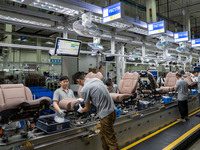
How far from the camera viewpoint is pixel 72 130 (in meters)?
2.96

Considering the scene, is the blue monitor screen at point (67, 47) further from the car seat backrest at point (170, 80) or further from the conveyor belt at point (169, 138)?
the car seat backrest at point (170, 80)

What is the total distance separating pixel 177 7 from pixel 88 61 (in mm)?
10863

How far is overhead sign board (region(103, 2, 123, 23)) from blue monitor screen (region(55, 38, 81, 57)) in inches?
66.7

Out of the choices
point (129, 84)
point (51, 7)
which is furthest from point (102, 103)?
point (51, 7)

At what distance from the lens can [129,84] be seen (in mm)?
4762

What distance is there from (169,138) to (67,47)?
137 inches

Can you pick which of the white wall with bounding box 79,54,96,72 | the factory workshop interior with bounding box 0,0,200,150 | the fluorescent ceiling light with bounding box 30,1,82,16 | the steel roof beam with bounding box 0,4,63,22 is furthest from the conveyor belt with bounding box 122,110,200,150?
the white wall with bounding box 79,54,96,72

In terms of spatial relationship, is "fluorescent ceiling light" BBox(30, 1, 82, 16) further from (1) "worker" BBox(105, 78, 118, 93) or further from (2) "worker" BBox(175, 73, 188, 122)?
(2) "worker" BBox(175, 73, 188, 122)

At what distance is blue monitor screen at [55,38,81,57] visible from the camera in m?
4.33

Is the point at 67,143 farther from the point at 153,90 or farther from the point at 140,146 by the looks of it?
the point at 153,90

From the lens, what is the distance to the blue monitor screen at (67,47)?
14.2 feet

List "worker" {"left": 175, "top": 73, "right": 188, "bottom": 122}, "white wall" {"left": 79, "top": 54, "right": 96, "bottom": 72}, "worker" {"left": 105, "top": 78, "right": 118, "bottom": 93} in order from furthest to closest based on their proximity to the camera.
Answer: "white wall" {"left": 79, "top": 54, "right": 96, "bottom": 72}
"worker" {"left": 175, "top": 73, "right": 188, "bottom": 122}
"worker" {"left": 105, "top": 78, "right": 118, "bottom": 93}

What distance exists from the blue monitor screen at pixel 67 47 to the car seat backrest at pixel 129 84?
1.57 metres

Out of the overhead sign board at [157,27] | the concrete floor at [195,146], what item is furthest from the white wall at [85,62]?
the concrete floor at [195,146]
